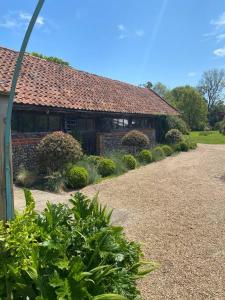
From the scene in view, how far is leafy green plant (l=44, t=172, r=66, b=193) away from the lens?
1063 cm

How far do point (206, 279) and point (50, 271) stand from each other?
250 cm

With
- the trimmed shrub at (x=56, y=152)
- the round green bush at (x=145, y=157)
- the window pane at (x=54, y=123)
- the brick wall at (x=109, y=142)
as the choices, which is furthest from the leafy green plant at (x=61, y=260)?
the round green bush at (x=145, y=157)

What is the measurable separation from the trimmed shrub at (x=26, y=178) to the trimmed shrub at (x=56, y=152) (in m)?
0.65

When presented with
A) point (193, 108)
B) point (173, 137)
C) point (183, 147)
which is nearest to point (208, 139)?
point (173, 137)

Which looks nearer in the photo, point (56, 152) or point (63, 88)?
point (56, 152)

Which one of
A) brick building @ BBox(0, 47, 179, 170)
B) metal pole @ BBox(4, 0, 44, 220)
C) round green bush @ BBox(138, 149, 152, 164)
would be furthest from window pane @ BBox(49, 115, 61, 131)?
metal pole @ BBox(4, 0, 44, 220)

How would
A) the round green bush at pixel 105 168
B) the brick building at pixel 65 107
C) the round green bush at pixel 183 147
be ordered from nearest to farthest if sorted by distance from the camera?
the brick building at pixel 65 107, the round green bush at pixel 105 168, the round green bush at pixel 183 147

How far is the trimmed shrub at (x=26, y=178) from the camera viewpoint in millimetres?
11219

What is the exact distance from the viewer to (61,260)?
3338 millimetres

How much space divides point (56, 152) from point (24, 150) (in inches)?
70.3

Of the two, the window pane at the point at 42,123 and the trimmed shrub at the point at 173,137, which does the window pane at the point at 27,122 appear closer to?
the window pane at the point at 42,123

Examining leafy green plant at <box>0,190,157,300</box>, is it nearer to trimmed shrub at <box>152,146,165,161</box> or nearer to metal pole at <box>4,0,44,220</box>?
metal pole at <box>4,0,44,220</box>

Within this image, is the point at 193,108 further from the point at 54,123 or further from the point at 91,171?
the point at 91,171

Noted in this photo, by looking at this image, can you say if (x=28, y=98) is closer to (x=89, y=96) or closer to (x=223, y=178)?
(x=89, y=96)
